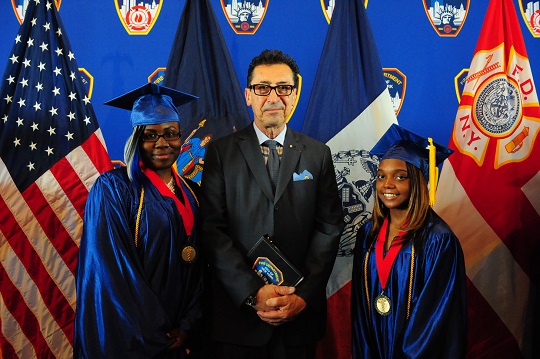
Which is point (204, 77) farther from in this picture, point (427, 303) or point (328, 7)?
point (427, 303)

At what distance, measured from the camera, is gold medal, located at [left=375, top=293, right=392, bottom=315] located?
2160 millimetres

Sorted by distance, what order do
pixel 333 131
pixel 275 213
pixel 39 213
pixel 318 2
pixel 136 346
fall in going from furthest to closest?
pixel 318 2, pixel 333 131, pixel 39 213, pixel 275 213, pixel 136 346

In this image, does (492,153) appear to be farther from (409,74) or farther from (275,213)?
(275,213)

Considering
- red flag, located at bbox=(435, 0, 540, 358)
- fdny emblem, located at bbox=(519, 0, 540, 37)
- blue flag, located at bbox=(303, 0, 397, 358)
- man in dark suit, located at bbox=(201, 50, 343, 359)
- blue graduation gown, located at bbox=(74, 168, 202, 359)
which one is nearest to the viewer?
blue graduation gown, located at bbox=(74, 168, 202, 359)

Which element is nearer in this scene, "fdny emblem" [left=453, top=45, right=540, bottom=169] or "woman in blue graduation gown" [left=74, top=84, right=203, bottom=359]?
"woman in blue graduation gown" [left=74, top=84, right=203, bottom=359]

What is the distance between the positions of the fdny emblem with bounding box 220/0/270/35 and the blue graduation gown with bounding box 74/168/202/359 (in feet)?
6.03

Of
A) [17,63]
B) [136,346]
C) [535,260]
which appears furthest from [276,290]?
[17,63]

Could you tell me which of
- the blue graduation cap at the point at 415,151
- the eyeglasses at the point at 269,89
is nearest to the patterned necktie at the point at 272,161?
the eyeglasses at the point at 269,89

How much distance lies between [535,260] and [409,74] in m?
1.52

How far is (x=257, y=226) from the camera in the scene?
2.22 metres

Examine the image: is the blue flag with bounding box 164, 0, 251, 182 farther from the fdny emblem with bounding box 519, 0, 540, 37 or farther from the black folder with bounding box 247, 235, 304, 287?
the fdny emblem with bounding box 519, 0, 540, 37

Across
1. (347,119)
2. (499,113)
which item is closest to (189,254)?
(347,119)

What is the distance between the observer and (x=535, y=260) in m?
3.01

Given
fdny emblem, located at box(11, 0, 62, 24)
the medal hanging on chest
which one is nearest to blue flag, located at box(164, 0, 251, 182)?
fdny emblem, located at box(11, 0, 62, 24)
